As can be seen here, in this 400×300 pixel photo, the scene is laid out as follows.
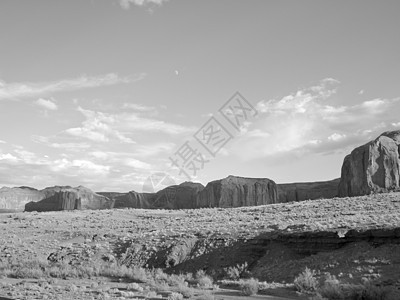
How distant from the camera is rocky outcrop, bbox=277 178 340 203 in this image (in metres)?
105

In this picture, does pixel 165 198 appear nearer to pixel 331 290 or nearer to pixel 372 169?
pixel 372 169

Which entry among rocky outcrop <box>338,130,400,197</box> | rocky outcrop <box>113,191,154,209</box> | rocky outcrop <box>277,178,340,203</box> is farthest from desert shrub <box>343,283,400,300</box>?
rocky outcrop <box>113,191,154,209</box>

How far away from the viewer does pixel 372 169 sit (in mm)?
72250

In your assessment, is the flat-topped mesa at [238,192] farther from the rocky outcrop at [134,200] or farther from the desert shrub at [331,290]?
the desert shrub at [331,290]

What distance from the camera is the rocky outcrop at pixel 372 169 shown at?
70875 millimetres

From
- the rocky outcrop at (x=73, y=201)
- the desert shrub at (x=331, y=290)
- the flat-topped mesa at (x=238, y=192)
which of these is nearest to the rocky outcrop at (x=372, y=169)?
the flat-topped mesa at (x=238, y=192)

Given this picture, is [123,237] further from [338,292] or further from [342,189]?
[342,189]

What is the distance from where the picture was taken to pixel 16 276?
798 inches

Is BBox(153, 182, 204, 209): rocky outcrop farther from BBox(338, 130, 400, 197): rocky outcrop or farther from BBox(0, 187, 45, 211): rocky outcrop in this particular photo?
BBox(338, 130, 400, 197): rocky outcrop

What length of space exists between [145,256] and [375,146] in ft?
204

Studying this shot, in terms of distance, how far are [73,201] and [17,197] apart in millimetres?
30591

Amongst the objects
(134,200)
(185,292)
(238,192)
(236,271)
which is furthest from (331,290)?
(134,200)

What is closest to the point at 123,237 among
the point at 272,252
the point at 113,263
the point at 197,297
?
the point at 113,263

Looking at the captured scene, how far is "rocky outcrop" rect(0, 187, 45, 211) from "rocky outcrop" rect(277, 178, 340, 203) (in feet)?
293
